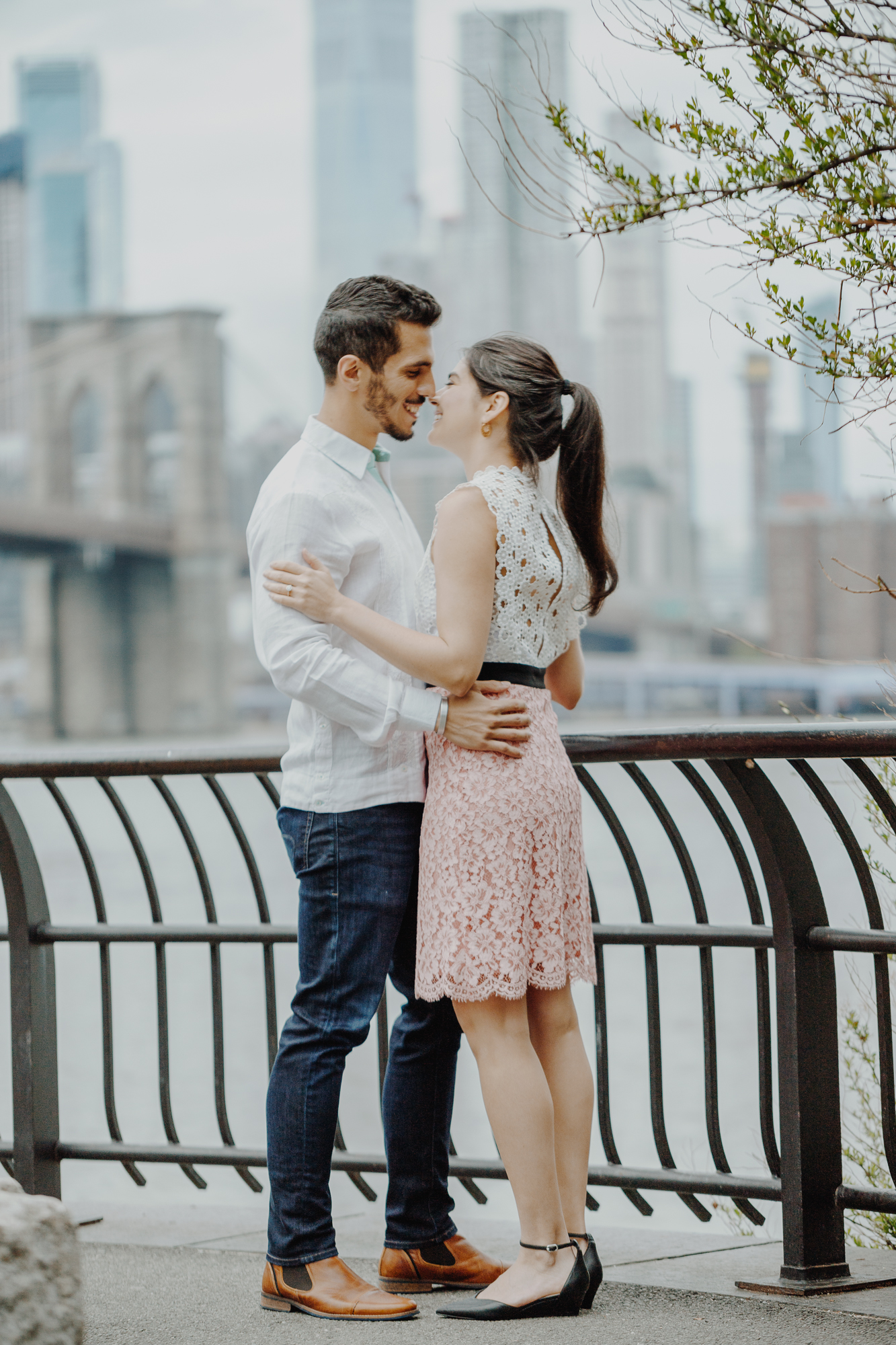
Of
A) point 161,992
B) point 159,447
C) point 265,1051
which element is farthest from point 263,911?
point 159,447

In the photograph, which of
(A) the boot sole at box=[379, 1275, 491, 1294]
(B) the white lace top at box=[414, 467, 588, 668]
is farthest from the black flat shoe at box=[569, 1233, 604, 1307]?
(B) the white lace top at box=[414, 467, 588, 668]

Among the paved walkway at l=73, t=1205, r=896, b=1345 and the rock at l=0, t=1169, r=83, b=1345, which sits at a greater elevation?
the rock at l=0, t=1169, r=83, b=1345

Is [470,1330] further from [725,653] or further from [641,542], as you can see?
[641,542]

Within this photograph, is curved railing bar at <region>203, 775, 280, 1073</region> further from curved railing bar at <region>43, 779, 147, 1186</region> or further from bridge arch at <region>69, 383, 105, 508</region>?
bridge arch at <region>69, 383, 105, 508</region>

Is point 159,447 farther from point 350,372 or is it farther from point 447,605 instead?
point 447,605

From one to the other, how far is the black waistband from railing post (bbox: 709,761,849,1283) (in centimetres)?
29

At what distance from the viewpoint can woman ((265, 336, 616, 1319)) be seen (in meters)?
1.98

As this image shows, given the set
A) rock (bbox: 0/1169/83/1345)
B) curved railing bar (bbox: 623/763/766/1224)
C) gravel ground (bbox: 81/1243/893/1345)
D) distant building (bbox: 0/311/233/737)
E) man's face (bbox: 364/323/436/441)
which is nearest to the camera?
rock (bbox: 0/1169/83/1345)

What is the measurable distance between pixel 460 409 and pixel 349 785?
55 cm

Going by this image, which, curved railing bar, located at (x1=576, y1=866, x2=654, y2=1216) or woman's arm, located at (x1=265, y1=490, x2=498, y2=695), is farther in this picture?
curved railing bar, located at (x1=576, y1=866, x2=654, y2=1216)

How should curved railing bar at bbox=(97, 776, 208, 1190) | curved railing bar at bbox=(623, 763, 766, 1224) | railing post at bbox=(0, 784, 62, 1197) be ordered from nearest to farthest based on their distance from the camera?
curved railing bar at bbox=(623, 763, 766, 1224) → railing post at bbox=(0, 784, 62, 1197) → curved railing bar at bbox=(97, 776, 208, 1190)

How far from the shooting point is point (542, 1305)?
1970mm

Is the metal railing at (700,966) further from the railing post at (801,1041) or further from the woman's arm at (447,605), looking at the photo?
the woman's arm at (447,605)

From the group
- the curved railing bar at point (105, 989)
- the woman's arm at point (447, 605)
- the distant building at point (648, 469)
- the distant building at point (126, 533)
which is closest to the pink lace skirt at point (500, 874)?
the woman's arm at point (447, 605)
